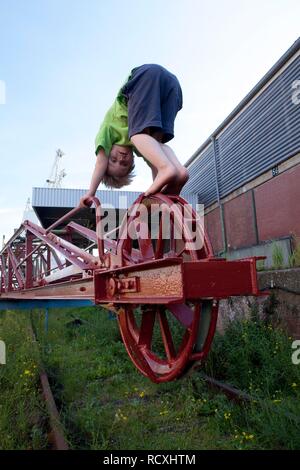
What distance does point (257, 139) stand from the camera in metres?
10.3

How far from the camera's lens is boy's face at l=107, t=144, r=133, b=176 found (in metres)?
2.31

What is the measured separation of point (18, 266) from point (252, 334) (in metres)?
4.31

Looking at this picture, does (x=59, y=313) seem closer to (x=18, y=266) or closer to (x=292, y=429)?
(x=18, y=266)

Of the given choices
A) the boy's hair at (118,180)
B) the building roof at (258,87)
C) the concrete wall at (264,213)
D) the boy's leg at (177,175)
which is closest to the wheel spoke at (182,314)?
the boy's leg at (177,175)

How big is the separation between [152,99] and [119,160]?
1.69ft

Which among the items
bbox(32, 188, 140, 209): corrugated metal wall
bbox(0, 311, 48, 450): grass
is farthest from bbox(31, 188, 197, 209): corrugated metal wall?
bbox(0, 311, 48, 450): grass

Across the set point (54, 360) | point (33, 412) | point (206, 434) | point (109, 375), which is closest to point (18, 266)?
point (54, 360)

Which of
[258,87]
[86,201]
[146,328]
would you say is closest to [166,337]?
[146,328]

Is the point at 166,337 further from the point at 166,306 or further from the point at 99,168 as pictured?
the point at 99,168

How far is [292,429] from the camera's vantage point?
2.41 m

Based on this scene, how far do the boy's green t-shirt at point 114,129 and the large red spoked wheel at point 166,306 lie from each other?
1.44ft

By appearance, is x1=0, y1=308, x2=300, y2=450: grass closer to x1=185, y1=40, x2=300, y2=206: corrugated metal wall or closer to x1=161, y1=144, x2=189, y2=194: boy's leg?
x1=161, y1=144, x2=189, y2=194: boy's leg

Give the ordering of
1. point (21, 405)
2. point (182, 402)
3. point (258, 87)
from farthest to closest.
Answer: point (258, 87), point (182, 402), point (21, 405)

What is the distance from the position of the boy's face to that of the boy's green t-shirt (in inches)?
1.4
